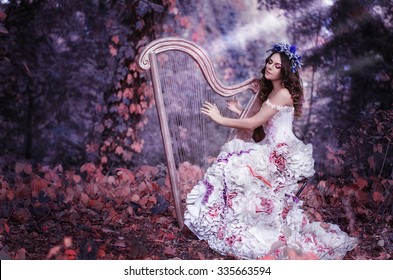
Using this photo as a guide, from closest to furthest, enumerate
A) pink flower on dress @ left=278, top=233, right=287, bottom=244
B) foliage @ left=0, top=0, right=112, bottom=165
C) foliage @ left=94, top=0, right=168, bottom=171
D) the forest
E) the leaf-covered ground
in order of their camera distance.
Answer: the leaf-covered ground
pink flower on dress @ left=278, top=233, right=287, bottom=244
the forest
foliage @ left=94, top=0, right=168, bottom=171
foliage @ left=0, top=0, right=112, bottom=165

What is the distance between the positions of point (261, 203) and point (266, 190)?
92 millimetres

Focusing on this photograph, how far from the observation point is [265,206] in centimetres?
287

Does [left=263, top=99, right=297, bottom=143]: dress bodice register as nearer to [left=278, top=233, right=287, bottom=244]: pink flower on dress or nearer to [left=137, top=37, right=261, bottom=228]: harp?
[left=137, top=37, right=261, bottom=228]: harp

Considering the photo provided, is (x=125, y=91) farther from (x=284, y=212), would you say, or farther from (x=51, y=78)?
(x=284, y=212)

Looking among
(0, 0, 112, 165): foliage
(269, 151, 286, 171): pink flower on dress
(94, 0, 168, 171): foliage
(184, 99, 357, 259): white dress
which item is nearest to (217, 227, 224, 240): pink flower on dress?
(184, 99, 357, 259): white dress

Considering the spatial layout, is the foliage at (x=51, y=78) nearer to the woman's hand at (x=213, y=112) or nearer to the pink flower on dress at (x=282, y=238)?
the woman's hand at (x=213, y=112)

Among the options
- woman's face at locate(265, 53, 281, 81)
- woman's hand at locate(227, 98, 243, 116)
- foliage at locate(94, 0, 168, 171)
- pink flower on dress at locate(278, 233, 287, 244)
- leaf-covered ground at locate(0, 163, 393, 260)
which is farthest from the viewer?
foliage at locate(94, 0, 168, 171)

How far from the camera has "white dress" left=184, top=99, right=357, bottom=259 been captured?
2.86 metres

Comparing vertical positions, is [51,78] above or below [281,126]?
above

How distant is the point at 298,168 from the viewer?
3025mm

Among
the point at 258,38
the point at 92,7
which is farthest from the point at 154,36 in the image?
the point at 258,38

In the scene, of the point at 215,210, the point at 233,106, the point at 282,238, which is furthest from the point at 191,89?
the point at 282,238

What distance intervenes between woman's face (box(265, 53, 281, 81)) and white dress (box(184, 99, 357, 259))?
170 millimetres
